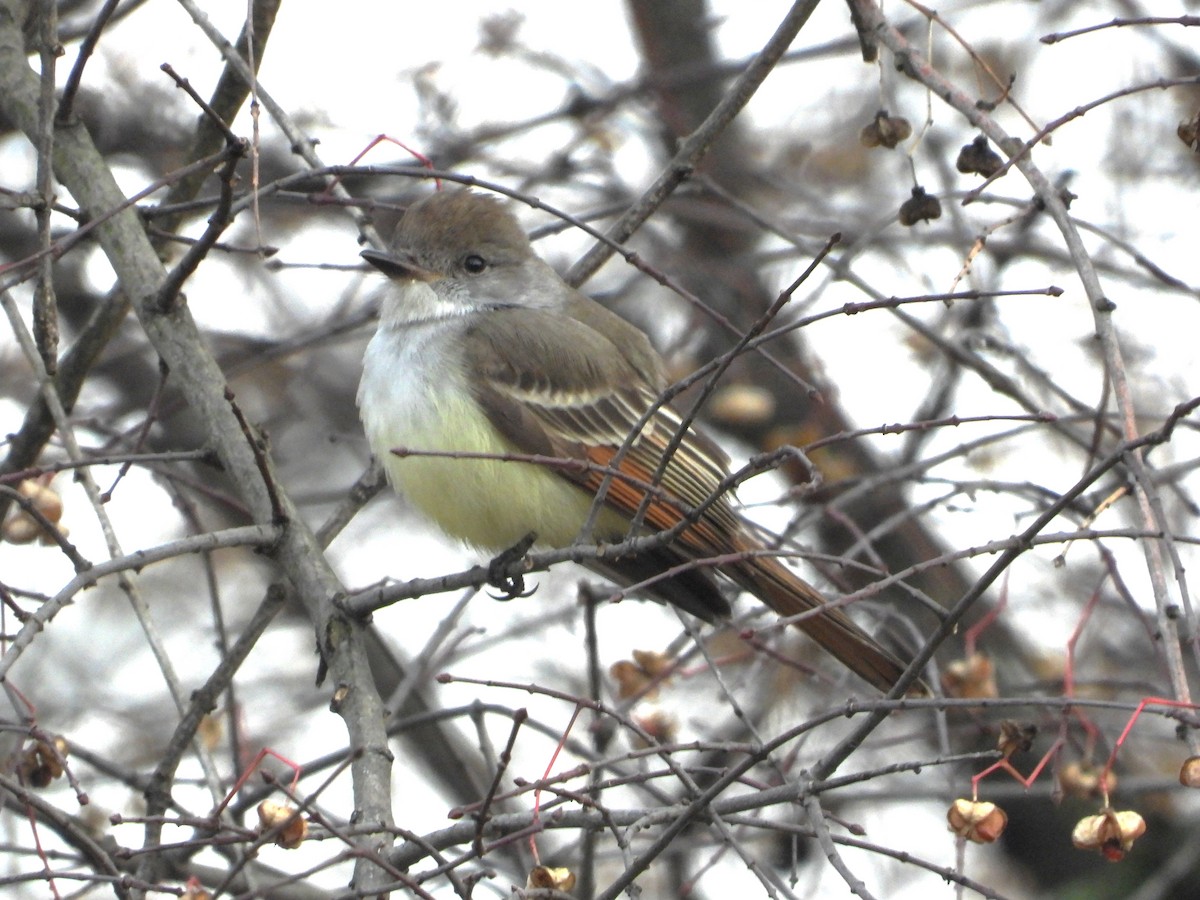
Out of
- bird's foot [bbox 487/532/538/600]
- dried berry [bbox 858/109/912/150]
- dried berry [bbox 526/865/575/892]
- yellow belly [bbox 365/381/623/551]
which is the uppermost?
dried berry [bbox 858/109/912/150]

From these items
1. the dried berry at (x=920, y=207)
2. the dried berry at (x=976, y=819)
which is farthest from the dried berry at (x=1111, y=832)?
the dried berry at (x=920, y=207)

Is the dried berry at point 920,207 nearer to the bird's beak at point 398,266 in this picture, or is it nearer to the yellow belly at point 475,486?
the yellow belly at point 475,486

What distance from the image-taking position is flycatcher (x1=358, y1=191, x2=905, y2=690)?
4.69 m

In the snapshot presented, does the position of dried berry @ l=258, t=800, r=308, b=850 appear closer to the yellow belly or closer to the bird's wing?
the yellow belly

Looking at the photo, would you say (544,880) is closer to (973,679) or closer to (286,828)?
(286,828)

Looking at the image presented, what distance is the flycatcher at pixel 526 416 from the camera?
4.69 metres

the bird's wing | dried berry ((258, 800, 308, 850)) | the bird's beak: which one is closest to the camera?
dried berry ((258, 800, 308, 850))

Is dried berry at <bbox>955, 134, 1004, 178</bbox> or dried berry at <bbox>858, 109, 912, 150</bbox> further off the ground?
dried berry at <bbox>858, 109, 912, 150</bbox>

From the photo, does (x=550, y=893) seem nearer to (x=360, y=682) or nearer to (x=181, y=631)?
(x=360, y=682)

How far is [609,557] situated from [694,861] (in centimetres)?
415

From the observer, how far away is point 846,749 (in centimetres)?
290

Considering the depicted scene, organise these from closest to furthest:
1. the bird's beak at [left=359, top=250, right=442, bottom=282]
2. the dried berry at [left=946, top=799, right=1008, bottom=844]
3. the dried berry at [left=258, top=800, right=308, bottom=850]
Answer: the dried berry at [left=258, top=800, right=308, bottom=850], the dried berry at [left=946, top=799, right=1008, bottom=844], the bird's beak at [left=359, top=250, right=442, bottom=282]

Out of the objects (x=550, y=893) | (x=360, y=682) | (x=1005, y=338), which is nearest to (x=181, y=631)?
(x=1005, y=338)

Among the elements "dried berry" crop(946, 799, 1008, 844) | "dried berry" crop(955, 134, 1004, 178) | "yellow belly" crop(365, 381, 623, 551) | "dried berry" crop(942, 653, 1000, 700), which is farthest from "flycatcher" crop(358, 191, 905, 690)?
"dried berry" crop(946, 799, 1008, 844)
